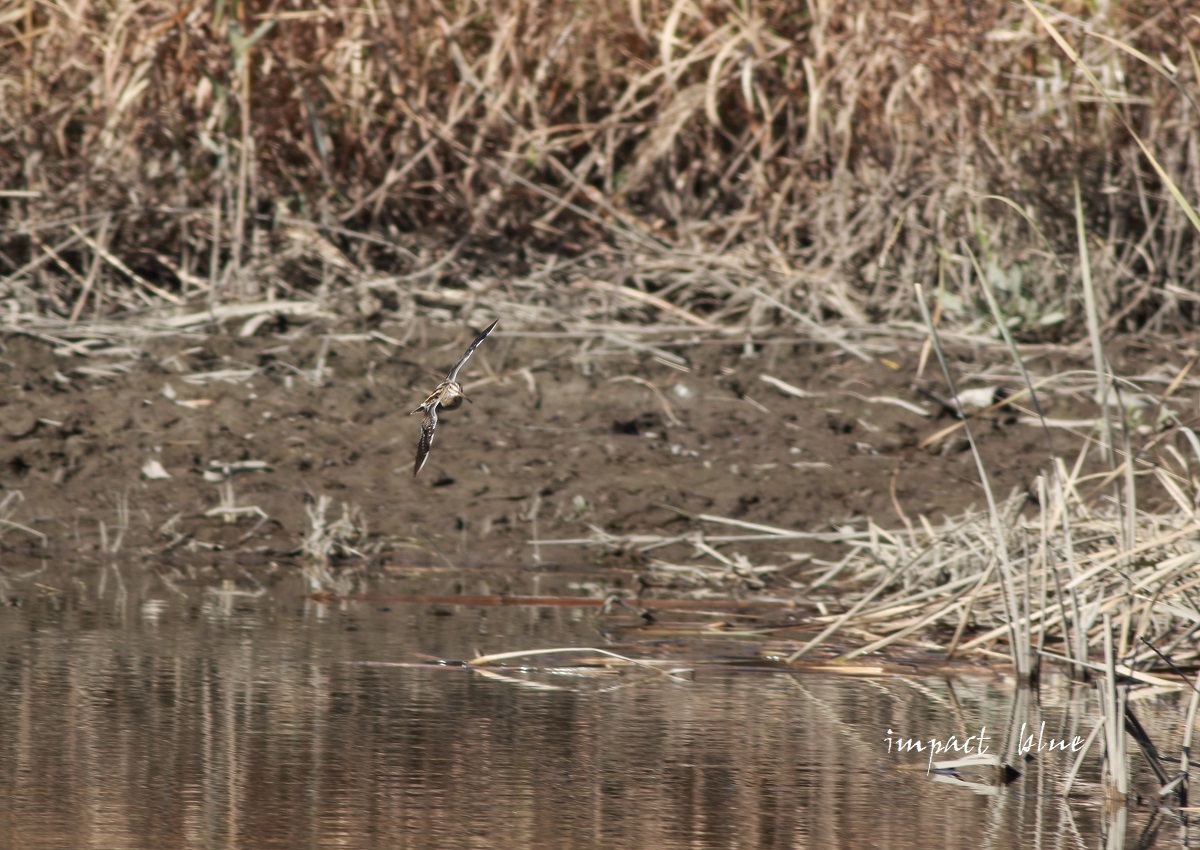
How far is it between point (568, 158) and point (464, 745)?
15.9 ft

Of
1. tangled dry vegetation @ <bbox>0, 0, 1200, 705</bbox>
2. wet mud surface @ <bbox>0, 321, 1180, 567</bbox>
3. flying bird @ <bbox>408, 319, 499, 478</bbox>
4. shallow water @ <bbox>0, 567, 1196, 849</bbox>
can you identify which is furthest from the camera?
tangled dry vegetation @ <bbox>0, 0, 1200, 705</bbox>

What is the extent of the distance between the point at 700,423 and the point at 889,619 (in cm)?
174

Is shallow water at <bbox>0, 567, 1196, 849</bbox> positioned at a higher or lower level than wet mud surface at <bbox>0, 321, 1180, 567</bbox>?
lower

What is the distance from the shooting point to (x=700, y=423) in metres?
5.68

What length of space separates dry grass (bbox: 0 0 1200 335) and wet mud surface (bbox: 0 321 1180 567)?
461 millimetres

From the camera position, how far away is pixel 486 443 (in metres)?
5.43

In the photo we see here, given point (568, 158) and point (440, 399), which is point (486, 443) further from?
point (440, 399)

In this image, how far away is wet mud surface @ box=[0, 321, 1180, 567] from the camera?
4875 mm

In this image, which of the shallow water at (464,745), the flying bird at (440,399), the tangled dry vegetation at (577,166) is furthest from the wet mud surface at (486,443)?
the flying bird at (440,399)

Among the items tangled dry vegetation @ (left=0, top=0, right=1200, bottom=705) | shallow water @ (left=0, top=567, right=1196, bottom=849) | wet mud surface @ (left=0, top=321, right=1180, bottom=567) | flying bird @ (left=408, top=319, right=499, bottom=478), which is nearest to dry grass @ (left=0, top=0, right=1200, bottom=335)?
tangled dry vegetation @ (left=0, top=0, right=1200, bottom=705)

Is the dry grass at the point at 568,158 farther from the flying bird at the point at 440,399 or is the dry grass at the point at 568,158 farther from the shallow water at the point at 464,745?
the flying bird at the point at 440,399

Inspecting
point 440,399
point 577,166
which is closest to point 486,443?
point 577,166

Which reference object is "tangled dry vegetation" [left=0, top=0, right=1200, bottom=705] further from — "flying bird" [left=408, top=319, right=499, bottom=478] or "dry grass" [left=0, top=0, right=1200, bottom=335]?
"flying bird" [left=408, top=319, right=499, bottom=478]

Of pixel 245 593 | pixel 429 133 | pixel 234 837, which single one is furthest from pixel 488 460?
pixel 234 837
